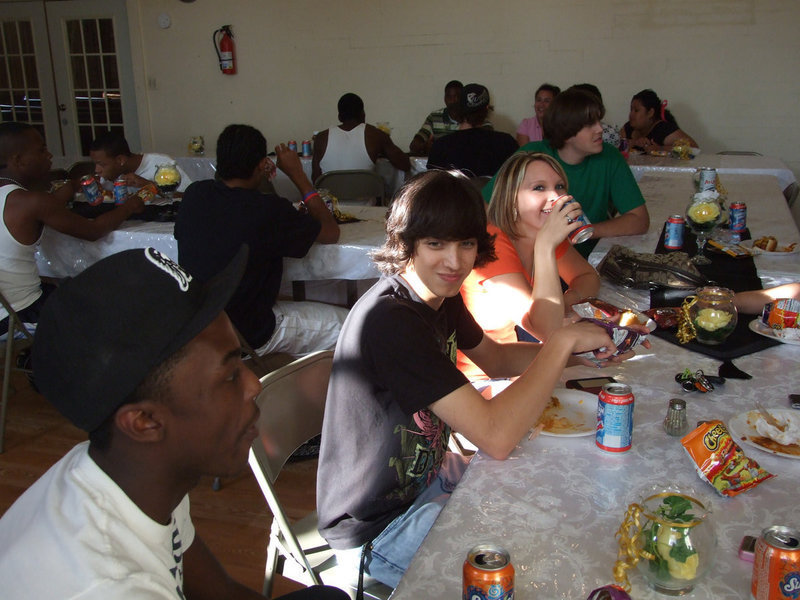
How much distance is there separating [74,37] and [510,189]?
6866 millimetres

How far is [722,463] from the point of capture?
1.16 m

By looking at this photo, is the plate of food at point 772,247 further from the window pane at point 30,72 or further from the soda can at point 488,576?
the window pane at point 30,72

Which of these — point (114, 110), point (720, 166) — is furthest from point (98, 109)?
point (720, 166)

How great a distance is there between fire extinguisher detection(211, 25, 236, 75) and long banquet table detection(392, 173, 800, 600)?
252 inches

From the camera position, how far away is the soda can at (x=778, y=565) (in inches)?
33.3

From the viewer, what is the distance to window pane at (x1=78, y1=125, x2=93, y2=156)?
301 inches

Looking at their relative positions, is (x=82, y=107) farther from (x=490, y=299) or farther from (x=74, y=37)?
(x=490, y=299)

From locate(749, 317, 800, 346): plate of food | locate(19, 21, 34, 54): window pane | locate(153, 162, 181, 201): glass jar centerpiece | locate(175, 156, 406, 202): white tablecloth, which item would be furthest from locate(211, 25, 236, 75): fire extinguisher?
locate(749, 317, 800, 346): plate of food

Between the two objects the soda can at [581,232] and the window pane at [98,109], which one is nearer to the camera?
the soda can at [581,232]

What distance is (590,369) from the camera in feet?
5.65

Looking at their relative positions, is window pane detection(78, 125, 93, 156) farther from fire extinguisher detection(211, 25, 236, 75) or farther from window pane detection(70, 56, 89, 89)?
fire extinguisher detection(211, 25, 236, 75)

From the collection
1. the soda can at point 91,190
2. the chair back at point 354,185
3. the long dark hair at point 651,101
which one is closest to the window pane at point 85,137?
the chair back at point 354,185

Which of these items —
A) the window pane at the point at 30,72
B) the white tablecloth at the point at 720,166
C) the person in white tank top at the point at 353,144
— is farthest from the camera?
the window pane at the point at 30,72

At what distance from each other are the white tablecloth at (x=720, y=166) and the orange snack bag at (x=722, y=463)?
3.59 m
